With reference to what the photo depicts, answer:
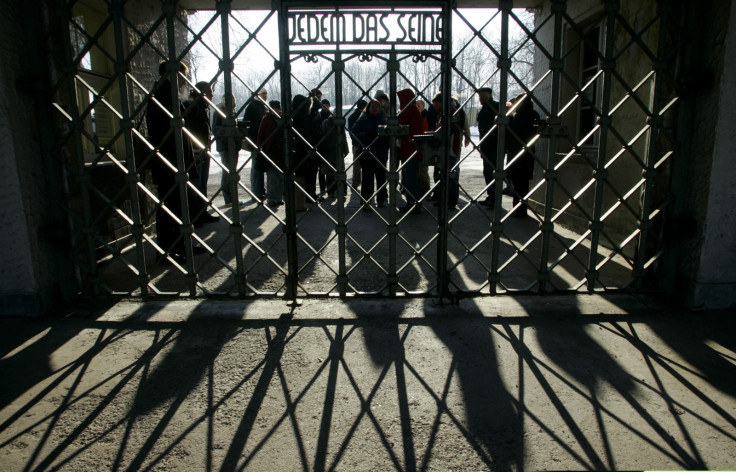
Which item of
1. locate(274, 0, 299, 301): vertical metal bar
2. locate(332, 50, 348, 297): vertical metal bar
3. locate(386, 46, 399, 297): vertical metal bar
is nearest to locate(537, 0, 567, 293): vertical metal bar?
locate(386, 46, 399, 297): vertical metal bar

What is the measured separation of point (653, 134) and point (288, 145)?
2889mm

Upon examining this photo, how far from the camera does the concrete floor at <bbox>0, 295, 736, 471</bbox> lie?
2.23 meters

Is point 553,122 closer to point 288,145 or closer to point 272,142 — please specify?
point 288,145

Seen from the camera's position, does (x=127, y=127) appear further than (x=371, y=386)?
Yes

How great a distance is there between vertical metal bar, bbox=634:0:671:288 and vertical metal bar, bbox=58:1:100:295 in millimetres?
4440

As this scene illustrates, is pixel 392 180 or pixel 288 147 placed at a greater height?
pixel 288 147

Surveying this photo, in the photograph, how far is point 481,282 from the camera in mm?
4660

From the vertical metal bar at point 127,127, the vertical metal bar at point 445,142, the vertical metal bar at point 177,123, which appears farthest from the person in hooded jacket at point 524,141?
the vertical metal bar at point 127,127

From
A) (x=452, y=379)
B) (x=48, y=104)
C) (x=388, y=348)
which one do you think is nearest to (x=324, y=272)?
(x=388, y=348)

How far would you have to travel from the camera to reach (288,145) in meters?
3.69

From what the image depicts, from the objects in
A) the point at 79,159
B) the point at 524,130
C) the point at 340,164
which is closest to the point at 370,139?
the point at 524,130

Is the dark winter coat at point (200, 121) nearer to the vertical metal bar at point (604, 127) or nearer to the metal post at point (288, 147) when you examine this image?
the metal post at point (288, 147)

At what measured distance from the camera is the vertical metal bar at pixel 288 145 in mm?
3562

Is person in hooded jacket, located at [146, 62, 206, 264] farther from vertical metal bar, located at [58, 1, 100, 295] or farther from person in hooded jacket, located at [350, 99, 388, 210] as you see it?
person in hooded jacket, located at [350, 99, 388, 210]
